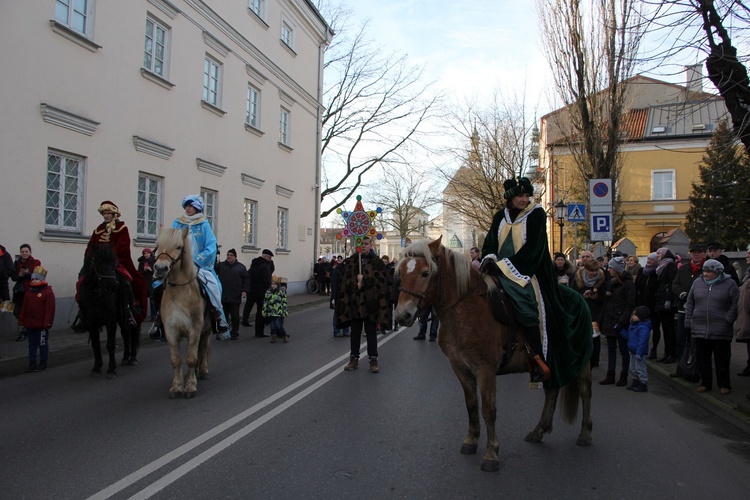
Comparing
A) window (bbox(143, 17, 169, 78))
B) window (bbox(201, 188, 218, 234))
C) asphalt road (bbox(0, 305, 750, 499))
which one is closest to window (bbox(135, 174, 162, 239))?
window (bbox(201, 188, 218, 234))

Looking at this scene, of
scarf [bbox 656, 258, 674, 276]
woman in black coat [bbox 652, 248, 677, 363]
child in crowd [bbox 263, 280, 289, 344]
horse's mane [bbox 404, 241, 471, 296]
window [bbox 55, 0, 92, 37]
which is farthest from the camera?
window [bbox 55, 0, 92, 37]

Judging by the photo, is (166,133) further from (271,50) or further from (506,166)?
(506,166)

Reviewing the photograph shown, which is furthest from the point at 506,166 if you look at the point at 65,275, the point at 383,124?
the point at 65,275

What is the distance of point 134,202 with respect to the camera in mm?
14422

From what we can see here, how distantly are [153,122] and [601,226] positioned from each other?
1213 cm

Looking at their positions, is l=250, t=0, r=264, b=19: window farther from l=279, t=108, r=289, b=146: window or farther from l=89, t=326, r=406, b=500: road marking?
l=89, t=326, r=406, b=500: road marking

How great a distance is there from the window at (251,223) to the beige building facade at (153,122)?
6cm

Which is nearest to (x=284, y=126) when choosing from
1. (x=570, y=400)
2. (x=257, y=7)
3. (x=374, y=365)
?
(x=257, y=7)

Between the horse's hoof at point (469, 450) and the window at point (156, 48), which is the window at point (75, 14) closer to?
the window at point (156, 48)

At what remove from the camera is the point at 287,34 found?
24.8 m

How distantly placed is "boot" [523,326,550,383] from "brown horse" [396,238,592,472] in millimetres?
59

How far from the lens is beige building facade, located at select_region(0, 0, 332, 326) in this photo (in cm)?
1142

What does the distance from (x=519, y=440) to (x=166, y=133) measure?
46.1ft

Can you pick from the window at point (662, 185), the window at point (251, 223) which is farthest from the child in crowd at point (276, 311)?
the window at point (662, 185)
